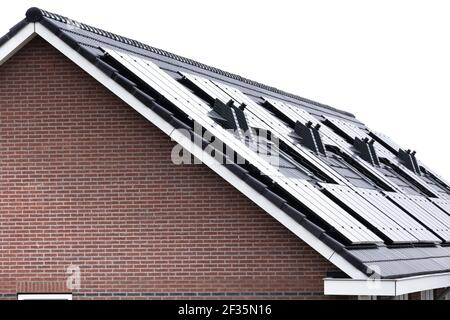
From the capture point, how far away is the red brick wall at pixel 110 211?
23.1m

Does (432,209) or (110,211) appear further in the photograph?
(432,209)

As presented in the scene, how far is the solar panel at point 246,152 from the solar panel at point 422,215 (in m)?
5.74

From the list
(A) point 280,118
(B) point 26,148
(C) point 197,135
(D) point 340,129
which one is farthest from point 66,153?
(D) point 340,129

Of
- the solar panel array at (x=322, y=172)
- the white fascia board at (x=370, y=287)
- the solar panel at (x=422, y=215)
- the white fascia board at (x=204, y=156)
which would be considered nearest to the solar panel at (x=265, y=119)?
the solar panel array at (x=322, y=172)

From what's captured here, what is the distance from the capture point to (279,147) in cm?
2777

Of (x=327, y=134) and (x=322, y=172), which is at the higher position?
(x=327, y=134)

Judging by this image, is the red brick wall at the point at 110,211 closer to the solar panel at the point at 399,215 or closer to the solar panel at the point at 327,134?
the solar panel at the point at 399,215

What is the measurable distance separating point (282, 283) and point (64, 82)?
18.0 feet

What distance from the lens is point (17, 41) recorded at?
2411 cm

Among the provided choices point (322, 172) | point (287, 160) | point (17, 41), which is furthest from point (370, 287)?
point (17, 41)

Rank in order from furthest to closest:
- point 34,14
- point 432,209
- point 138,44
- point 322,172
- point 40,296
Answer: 1. point 432,209
2. point 138,44
3. point 322,172
4. point 40,296
5. point 34,14

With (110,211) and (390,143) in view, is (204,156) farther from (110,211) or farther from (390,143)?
(390,143)

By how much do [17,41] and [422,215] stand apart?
11272 millimetres
